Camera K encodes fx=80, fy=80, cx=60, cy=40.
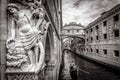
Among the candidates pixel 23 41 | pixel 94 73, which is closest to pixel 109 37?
pixel 94 73

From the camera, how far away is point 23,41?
1746 millimetres

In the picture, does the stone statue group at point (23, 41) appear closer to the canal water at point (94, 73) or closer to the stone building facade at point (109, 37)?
the canal water at point (94, 73)

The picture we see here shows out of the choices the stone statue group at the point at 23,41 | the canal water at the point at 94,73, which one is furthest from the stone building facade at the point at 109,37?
the stone statue group at the point at 23,41

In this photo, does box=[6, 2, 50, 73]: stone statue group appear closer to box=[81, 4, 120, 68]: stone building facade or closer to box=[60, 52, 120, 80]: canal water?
box=[60, 52, 120, 80]: canal water

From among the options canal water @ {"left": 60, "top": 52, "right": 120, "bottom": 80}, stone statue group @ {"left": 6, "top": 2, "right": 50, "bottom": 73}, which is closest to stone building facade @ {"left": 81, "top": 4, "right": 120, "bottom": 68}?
canal water @ {"left": 60, "top": 52, "right": 120, "bottom": 80}

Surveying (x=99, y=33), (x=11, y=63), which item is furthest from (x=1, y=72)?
(x=99, y=33)

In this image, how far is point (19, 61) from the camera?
167 cm

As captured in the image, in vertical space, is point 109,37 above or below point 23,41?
above

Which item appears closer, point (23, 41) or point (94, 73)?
point (23, 41)

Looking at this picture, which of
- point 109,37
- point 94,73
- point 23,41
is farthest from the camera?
point 109,37

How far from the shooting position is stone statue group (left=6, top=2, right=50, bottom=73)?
67.1 inches

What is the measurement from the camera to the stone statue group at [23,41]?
5.59 ft

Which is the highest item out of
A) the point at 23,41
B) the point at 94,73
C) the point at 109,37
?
the point at 109,37

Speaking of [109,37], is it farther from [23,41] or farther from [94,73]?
[23,41]
